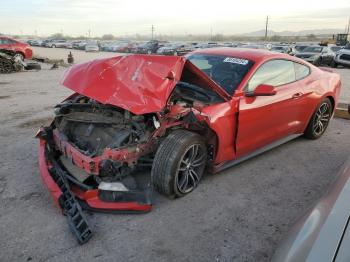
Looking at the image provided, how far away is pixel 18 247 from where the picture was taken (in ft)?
9.97

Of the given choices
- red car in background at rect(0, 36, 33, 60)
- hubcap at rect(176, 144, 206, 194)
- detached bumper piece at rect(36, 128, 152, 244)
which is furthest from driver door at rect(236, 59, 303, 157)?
red car in background at rect(0, 36, 33, 60)

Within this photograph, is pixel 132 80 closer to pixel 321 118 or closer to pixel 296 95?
pixel 296 95

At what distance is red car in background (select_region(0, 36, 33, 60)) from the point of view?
1925 centimetres

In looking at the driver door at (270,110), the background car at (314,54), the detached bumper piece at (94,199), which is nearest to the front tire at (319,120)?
the driver door at (270,110)

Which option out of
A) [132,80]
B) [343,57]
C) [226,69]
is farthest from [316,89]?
[343,57]

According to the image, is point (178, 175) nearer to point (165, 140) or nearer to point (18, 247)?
point (165, 140)

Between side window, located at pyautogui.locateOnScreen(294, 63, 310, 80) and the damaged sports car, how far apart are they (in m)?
0.39

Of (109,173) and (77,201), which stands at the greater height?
(109,173)

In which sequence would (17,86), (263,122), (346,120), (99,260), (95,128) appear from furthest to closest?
(17,86) → (346,120) → (263,122) → (95,128) → (99,260)

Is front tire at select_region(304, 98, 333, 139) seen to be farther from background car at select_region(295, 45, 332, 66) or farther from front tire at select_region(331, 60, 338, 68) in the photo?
background car at select_region(295, 45, 332, 66)

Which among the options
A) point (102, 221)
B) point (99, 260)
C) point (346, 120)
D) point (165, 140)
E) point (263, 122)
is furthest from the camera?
point (346, 120)

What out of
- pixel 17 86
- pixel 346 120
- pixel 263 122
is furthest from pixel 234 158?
pixel 17 86

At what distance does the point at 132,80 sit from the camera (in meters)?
3.87

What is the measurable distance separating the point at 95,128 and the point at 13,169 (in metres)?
1.39
